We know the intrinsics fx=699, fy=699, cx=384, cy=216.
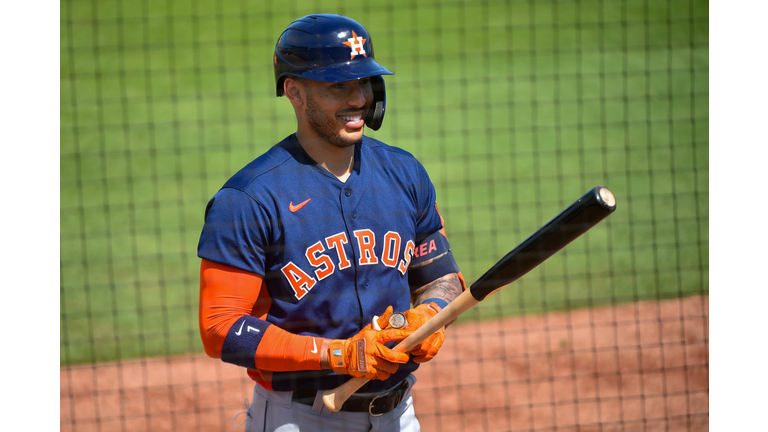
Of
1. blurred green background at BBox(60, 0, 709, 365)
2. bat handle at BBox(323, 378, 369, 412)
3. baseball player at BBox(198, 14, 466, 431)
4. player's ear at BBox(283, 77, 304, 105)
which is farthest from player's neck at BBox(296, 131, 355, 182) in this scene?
blurred green background at BBox(60, 0, 709, 365)

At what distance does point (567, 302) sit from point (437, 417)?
80.2 inches

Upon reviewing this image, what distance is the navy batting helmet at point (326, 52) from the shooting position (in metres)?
2.40

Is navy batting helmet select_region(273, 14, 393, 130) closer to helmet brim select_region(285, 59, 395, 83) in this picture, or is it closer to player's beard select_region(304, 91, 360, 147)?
helmet brim select_region(285, 59, 395, 83)

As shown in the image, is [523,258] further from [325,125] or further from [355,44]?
[355,44]

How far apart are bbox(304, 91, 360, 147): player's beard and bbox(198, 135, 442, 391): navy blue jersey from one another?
4.8 inches

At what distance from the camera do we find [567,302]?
19.7 ft

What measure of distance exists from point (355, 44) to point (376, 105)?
27 cm

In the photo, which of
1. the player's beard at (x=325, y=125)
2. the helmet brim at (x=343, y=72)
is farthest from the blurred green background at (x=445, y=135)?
the helmet brim at (x=343, y=72)

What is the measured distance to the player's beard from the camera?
7.89 feet

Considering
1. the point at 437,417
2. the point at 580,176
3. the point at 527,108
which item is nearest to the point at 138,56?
the point at 527,108

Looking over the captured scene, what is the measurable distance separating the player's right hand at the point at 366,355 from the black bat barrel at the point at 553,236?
0.34 meters

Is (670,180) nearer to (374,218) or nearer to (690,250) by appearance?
(690,250)

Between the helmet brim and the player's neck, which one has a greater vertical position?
the helmet brim

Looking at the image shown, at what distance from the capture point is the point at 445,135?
9555 millimetres
